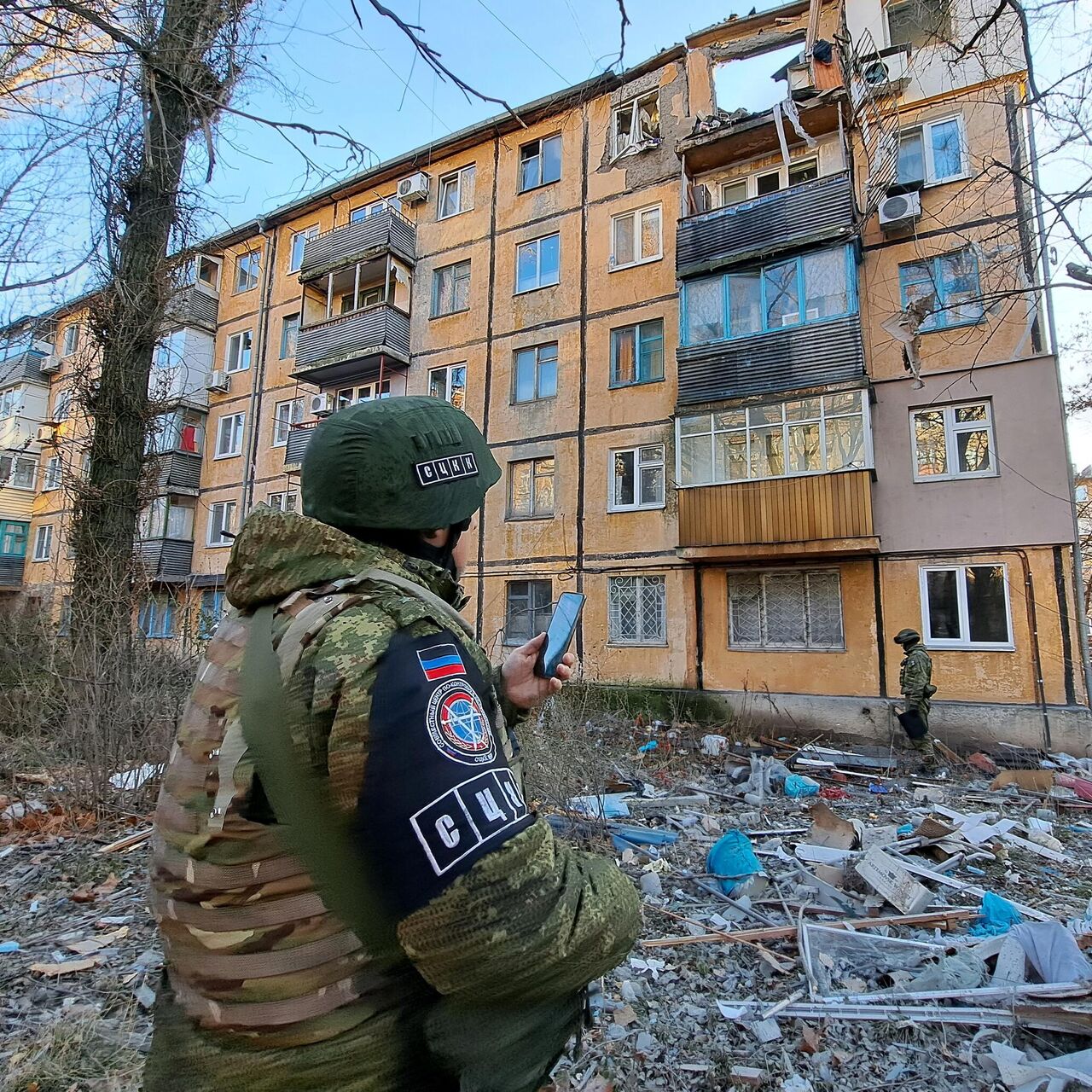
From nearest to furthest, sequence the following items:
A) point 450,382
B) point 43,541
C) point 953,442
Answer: point 953,442, point 450,382, point 43,541

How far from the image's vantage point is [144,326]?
673 cm

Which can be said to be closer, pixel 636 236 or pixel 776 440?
pixel 776 440

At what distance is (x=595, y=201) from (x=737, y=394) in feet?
21.5

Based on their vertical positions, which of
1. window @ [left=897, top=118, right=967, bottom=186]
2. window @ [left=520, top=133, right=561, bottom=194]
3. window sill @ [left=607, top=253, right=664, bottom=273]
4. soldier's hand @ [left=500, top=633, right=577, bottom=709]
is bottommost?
soldier's hand @ [left=500, top=633, right=577, bottom=709]

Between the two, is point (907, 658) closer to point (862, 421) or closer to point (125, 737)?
point (862, 421)

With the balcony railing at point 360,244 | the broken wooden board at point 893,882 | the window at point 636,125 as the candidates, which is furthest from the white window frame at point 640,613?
the balcony railing at point 360,244

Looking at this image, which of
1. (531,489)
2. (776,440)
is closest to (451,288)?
(531,489)

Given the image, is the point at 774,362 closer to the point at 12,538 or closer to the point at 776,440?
the point at 776,440

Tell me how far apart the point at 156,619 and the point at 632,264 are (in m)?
12.3

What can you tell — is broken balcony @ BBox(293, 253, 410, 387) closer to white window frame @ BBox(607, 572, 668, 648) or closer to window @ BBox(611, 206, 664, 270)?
window @ BBox(611, 206, 664, 270)

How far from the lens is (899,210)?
454 inches

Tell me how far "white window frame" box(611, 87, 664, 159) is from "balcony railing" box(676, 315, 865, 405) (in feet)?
18.7

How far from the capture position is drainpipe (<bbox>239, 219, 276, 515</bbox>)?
67.4 feet

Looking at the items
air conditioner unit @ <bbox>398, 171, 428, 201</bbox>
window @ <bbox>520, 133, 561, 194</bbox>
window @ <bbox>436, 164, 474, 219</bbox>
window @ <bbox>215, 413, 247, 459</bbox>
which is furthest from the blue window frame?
window @ <bbox>215, 413, 247, 459</bbox>
